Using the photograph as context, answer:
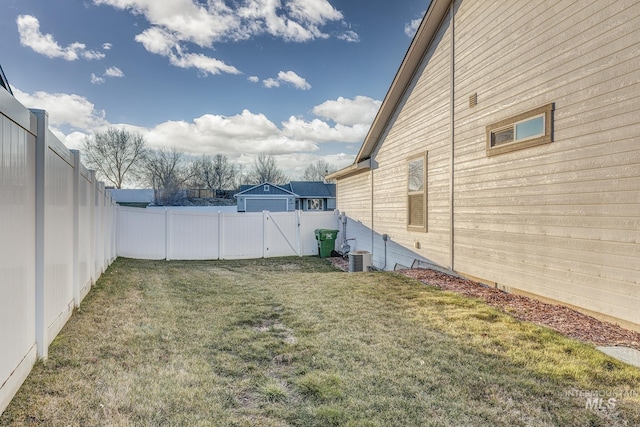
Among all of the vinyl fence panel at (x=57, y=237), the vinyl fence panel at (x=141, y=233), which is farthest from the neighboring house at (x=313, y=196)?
the vinyl fence panel at (x=57, y=237)

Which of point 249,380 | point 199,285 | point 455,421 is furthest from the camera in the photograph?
point 199,285

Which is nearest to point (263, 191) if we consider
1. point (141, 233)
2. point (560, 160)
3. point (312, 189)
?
point (312, 189)

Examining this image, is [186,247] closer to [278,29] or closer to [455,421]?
[278,29]

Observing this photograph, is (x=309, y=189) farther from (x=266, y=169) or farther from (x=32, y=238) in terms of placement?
(x=32, y=238)

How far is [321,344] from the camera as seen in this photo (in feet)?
11.4

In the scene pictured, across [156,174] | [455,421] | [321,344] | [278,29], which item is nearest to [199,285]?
[321,344]

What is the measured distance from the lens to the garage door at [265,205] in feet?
106

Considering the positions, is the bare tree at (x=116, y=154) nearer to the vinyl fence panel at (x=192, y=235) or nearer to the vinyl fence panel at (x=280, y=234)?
the vinyl fence panel at (x=192, y=235)

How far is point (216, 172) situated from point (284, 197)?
2160 centimetres

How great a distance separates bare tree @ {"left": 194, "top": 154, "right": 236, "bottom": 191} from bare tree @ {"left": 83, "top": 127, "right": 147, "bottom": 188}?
840cm

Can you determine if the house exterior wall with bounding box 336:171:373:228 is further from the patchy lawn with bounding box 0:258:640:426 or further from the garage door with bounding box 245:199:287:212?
the garage door with bounding box 245:199:287:212

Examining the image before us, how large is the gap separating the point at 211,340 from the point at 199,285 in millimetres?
3368

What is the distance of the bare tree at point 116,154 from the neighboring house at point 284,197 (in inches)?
676

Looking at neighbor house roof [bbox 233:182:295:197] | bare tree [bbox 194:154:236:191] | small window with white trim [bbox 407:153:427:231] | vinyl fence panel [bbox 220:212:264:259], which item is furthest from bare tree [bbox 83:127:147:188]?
small window with white trim [bbox 407:153:427:231]
